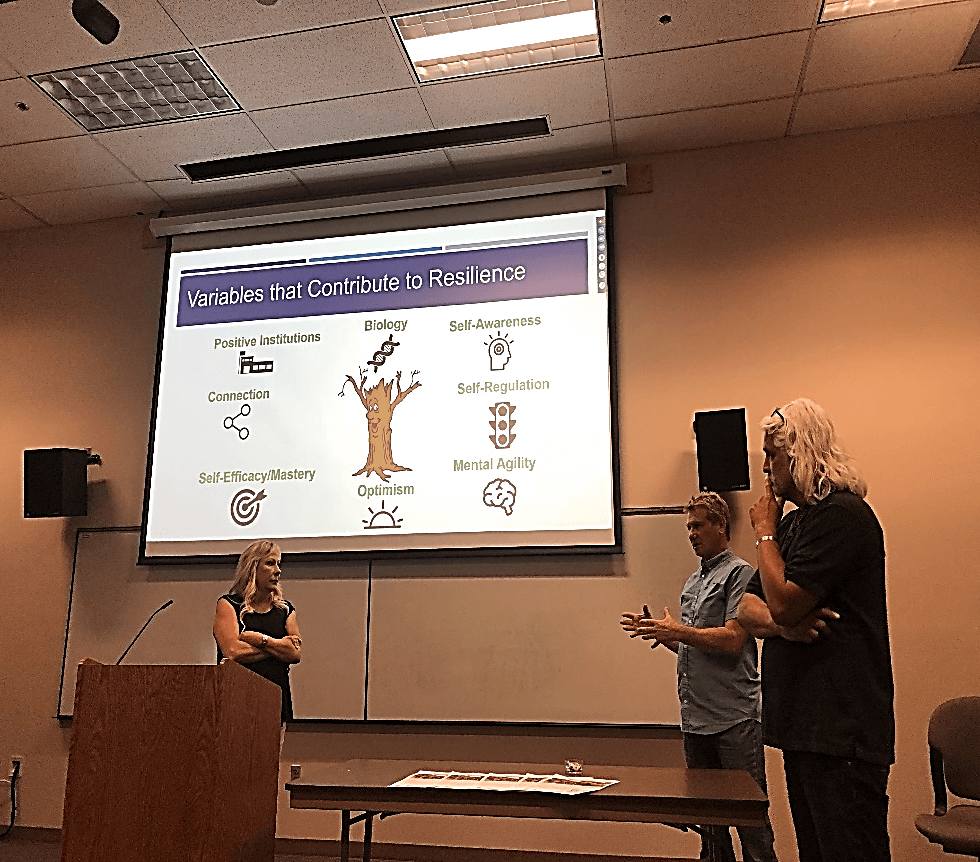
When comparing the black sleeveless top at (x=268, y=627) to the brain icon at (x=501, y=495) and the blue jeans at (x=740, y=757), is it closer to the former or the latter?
the brain icon at (x=501, y=495)

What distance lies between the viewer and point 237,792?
1.80 meters

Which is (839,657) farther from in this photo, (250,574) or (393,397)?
(393,397)

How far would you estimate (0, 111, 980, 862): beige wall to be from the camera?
382cm

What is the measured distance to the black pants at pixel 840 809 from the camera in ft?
5.98

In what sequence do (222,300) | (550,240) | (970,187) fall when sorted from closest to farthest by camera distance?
(970,187) → (550,240) → (222,300)

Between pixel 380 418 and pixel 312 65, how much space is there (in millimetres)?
1590

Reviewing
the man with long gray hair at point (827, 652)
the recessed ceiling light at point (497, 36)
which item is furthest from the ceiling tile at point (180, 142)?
the man with long gray hair at point (827, 652)

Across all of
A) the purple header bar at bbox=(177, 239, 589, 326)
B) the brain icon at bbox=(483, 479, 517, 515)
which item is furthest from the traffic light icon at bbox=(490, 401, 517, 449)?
the purple header bar at bbox=(177, 239, 589, 326)

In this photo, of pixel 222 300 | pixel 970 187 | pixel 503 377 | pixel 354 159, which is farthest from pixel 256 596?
pixel 970 187

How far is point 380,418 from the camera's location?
4.42m

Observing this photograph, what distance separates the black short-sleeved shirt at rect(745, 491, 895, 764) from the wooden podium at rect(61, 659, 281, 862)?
3.73ft

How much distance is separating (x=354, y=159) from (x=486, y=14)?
3.72ft

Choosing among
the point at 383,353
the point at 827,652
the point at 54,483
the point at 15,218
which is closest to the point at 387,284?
the point at 383,353

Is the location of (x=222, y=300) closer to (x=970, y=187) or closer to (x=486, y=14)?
(x=486, y=14)
